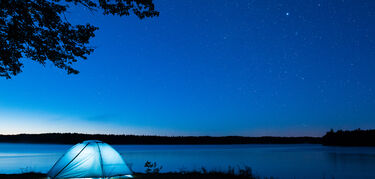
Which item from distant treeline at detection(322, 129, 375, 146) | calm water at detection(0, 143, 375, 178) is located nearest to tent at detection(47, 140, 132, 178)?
calm water at detection(0, 143, 375, 178)

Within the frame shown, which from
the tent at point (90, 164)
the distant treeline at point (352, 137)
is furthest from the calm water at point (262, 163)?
the distant treeline at point (352, 137)

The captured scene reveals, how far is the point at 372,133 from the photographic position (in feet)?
374

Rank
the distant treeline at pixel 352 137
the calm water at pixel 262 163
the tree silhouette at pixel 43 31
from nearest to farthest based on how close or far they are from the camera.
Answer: the tree silhouette at pixel 43 31
the calm water at pixel 262 163
the distant treeline at pixel 352 137

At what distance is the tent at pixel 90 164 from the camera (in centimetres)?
1148

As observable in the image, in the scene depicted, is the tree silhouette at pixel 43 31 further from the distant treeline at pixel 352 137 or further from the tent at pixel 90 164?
the distant treeline at pixel 352 137

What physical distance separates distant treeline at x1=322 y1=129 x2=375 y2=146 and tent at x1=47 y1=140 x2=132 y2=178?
414 feet

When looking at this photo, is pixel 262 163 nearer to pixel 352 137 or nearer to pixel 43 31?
pixel 43 31

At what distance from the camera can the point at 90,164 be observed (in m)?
11.6

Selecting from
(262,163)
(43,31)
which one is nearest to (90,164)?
(43,31)

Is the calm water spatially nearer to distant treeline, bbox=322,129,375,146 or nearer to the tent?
the tent

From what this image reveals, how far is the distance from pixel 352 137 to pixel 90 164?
5058 inches

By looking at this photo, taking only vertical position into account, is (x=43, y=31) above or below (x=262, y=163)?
above

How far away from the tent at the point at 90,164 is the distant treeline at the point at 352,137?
414 ft

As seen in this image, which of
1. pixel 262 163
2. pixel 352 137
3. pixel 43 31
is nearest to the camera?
pixel 43 31
